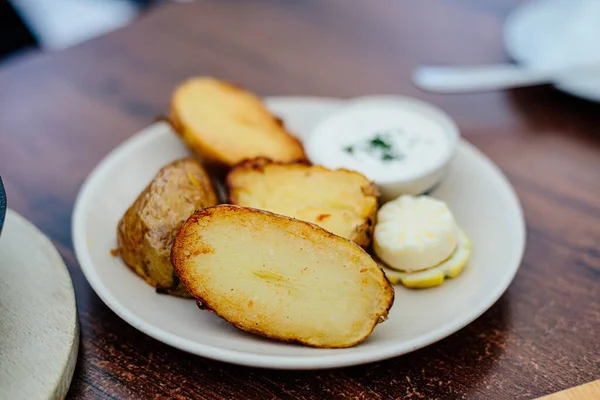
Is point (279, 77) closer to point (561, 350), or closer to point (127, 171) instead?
point (127, 171)

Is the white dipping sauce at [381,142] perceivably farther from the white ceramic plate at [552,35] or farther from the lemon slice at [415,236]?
the white ceramic plate at [552,35]

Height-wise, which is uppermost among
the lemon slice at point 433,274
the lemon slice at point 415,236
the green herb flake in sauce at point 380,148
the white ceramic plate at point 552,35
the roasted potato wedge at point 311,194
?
the roasted potato wedge at point 311,194

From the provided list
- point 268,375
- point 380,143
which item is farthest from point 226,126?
point 268,375

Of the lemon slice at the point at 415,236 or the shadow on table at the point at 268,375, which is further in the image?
the lemon slice at the point at 415,236

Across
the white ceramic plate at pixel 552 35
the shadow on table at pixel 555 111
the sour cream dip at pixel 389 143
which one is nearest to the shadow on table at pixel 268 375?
the sour cream dip at pixel 389 143

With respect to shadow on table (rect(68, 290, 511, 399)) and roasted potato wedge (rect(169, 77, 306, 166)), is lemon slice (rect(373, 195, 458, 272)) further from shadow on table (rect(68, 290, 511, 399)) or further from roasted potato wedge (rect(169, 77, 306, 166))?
roasted potato wedge (rect(169, 77, 306, 166))

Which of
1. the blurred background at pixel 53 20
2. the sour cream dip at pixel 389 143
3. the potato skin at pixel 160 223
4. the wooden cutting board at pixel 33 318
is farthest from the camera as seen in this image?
the blurred background at pixel 53 20

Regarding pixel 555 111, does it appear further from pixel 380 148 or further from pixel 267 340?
pixel 267 340
